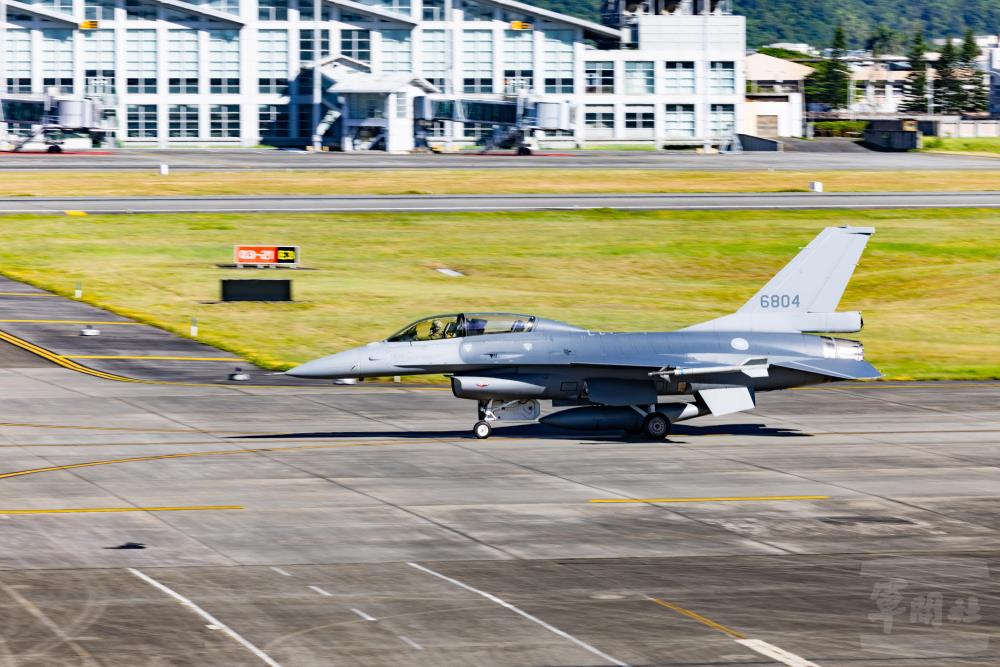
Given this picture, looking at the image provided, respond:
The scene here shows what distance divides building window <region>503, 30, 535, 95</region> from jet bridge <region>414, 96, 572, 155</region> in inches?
164

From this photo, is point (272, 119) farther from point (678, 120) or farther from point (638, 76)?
point (678, 120)

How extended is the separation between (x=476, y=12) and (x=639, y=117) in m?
22.4

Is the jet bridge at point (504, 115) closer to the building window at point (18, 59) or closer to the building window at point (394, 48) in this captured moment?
the building window at point (394, 48)

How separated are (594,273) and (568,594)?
1930 inches

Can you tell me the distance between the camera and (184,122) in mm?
143625

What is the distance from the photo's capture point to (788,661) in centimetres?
1816

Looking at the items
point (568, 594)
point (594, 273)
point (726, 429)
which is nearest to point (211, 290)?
point (594, 273)

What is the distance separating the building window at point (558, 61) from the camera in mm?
152000

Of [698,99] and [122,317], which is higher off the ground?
[698,99]

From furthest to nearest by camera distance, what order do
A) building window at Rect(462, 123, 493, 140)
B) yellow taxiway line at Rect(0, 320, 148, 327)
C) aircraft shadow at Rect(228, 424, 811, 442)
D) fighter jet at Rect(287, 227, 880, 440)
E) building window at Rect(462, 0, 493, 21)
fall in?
building window at Rect(462, 123, 493, 140)
building window at Rect(462, 0, 493, 21)
yellow taxiway line at Rect(0, 320, 148, 327)
aircraft shadow at Rect(228, 424, 811, 442)
fighter jet at Rect(287, 227, 880, 440)

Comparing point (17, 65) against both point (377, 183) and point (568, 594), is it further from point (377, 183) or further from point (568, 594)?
point (568, 594)

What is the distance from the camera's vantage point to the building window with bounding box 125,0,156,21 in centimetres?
14050

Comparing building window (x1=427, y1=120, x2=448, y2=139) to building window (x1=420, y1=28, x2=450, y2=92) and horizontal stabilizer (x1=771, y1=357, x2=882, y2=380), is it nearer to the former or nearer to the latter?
building window (x1=420, y1=28, x2=450, y2=92)

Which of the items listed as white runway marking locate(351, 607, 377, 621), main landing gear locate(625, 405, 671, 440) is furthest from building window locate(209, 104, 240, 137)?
white runway marking locate(351, 607, 377, 621)
